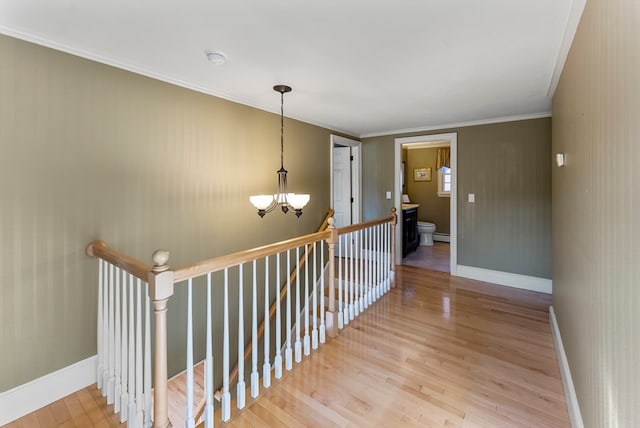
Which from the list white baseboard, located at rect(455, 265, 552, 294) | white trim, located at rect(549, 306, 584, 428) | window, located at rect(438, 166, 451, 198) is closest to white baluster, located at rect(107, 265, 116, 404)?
white trim, located at rect(549, 306, 584, 428)

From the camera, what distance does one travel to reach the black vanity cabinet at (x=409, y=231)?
202 inches

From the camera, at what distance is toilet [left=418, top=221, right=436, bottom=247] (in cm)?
630

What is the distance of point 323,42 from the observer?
188 cm

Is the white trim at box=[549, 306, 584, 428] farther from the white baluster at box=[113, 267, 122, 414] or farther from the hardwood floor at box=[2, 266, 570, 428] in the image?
the white baluster at box=[113, 267, 122, 414]

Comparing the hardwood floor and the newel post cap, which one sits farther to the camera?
the hardwood floor

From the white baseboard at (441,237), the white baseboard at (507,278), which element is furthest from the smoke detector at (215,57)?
the white baseboard at (441,237)

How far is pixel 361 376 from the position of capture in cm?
207

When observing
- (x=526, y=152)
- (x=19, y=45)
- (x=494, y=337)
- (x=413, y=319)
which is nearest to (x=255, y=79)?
(x=19, y=45)

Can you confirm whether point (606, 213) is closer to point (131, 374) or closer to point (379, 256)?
point (131, 374)

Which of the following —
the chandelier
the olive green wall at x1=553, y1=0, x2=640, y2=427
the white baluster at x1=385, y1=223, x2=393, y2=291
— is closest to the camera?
the olive green wall at x1=553, y1=0, x2=640, y2=427

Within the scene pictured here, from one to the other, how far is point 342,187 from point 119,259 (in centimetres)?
390

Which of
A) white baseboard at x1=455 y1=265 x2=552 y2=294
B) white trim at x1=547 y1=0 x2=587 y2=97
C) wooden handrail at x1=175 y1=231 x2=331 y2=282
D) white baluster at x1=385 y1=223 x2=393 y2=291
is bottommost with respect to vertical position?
white baseboard at x1=455 y1=265 x2=552 y2=294

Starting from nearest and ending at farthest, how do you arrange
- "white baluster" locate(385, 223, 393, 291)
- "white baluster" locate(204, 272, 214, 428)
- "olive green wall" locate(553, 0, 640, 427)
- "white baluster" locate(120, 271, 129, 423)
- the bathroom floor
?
"olive green wall" locate(553, 0, 640, 427) < "white baluster" locate(204, 272, 214, 428) < "white baluster" locate(120, 271, 129, 423) < "white baluster" locate(385, 223, 393, 291) < the bathroom floor

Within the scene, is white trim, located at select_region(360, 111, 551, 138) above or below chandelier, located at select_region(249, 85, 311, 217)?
above
